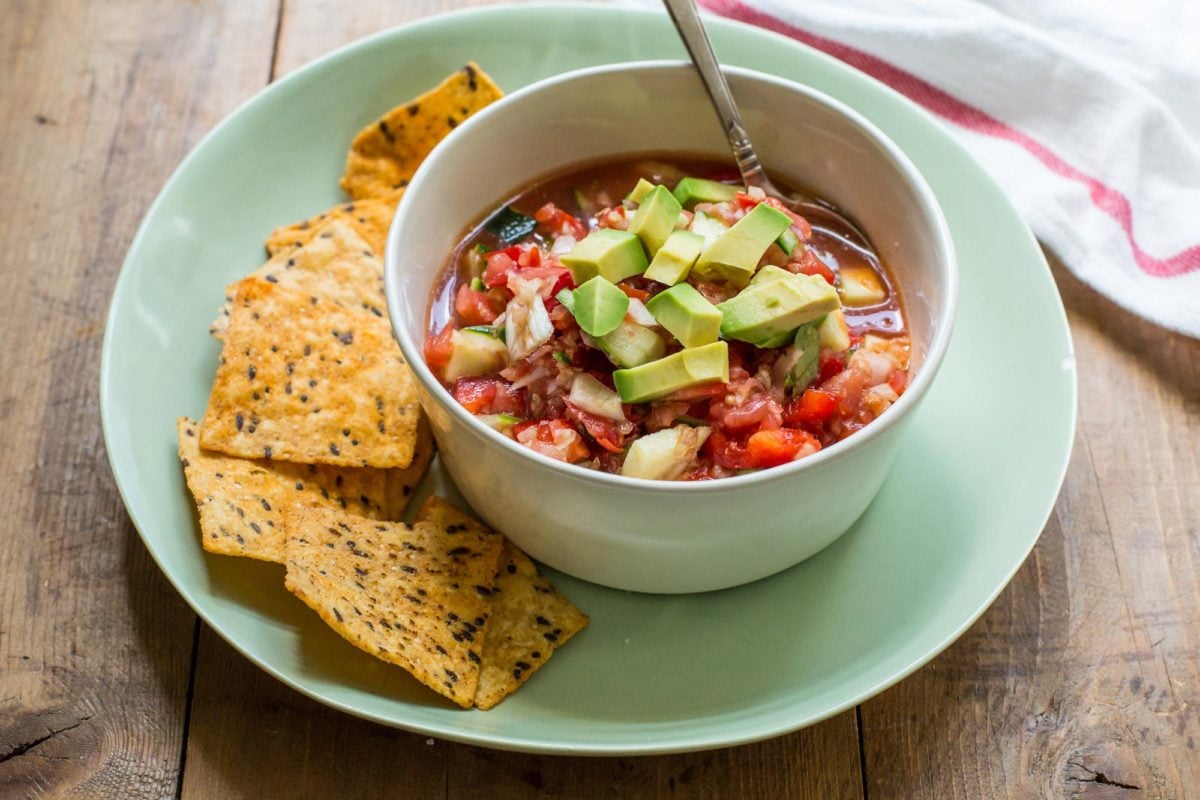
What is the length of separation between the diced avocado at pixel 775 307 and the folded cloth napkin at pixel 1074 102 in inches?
51.0

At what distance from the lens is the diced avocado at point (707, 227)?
2.77 m

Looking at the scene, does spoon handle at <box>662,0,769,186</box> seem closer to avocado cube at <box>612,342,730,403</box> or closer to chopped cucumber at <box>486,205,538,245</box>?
chopped cucumber at <box>486,205,538,245</box>

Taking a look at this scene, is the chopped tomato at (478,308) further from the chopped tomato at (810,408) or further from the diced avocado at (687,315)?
the chopped tomato at (810,408)

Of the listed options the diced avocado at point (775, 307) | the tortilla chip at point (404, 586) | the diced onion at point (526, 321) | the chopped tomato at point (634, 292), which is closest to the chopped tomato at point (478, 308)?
the diced onion at point (526, 321)

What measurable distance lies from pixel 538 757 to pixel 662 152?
156cm

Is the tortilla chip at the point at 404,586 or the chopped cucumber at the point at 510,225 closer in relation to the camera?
the tortilla chip at the point at 404,586

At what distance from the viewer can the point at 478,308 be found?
9.62 ft

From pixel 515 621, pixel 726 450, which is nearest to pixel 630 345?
pixel 726 450

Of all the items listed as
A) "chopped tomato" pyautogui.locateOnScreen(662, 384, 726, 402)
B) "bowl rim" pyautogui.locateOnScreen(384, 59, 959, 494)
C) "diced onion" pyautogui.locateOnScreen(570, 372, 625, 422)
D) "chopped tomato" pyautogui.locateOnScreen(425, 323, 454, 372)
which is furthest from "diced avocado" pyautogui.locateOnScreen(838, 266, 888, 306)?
"chopped tomato" pyautogui.locateOnScreen(425, 323, 454, 372)

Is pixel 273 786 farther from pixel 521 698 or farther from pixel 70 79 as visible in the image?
pixel 70 79

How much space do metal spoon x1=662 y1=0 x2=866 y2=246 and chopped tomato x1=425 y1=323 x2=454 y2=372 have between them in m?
0.85

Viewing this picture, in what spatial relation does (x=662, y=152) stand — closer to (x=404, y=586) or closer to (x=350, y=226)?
(x=350, y=226)

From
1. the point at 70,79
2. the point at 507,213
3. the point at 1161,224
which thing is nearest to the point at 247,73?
the point at 70,79

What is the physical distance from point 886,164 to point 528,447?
42.4 inches
